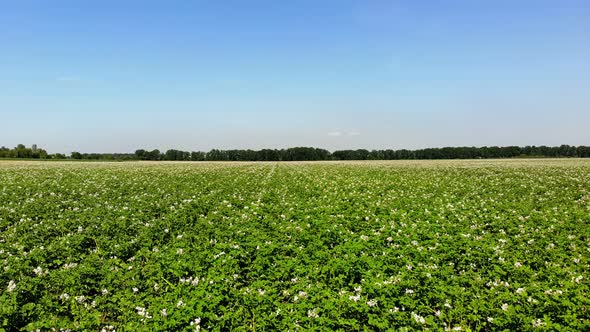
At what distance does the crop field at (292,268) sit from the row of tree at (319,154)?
123907 mm

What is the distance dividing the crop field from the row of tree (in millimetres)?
123907

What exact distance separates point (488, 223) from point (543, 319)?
7532 mm

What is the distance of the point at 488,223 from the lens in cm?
1280

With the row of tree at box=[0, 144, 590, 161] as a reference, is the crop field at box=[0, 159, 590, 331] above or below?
below

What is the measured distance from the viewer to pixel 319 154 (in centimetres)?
14700

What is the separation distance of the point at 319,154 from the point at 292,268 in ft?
457

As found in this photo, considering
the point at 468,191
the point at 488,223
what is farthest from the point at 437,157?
the point at 488,223

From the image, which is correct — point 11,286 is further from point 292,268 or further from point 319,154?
point 319,154

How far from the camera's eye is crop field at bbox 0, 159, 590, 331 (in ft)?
20.2

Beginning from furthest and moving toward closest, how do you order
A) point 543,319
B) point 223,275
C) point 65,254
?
point 65,254
point 223,275
point 543,319

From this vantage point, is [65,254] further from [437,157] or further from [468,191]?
[437,157]

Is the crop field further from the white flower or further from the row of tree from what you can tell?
the row of tree

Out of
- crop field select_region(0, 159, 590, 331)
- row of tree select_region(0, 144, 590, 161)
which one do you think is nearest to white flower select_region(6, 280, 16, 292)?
crop field select_region(0, 159, 590, 331)

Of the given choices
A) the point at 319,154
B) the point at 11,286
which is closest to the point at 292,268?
the point at 11,286
